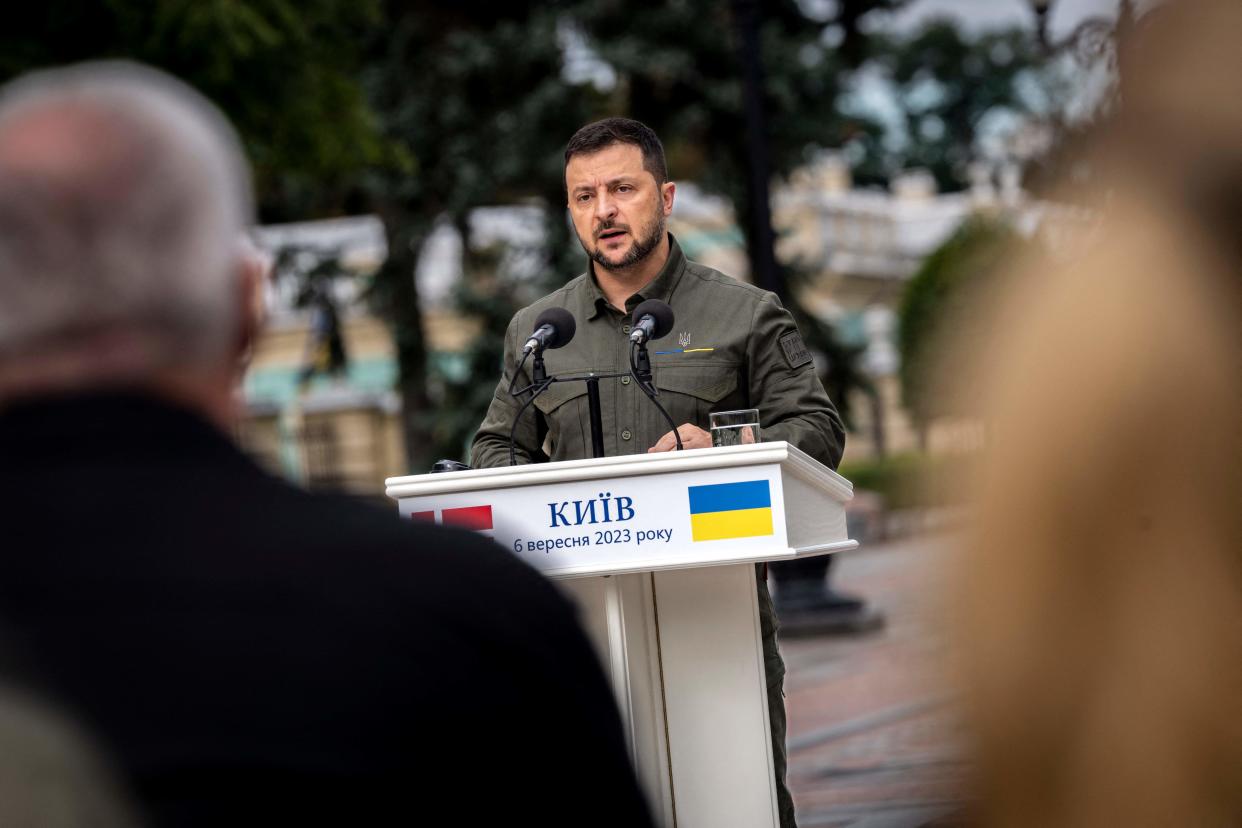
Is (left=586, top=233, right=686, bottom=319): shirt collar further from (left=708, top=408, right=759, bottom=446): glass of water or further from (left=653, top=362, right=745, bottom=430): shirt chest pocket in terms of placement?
(left=708, top=408, right=759, bottom=446): glass of water

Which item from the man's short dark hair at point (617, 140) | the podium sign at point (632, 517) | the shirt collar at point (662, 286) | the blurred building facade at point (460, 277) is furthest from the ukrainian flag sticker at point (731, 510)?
the blurred building facade at point (460, 277)

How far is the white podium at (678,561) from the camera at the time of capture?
3.34m

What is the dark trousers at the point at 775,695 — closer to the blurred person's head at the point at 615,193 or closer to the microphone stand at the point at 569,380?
the microphone stand at the point at 569,380

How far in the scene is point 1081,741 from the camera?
1156 millimetres

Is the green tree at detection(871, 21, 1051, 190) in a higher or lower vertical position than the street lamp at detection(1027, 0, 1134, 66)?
higher

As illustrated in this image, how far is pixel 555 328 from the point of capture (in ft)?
13.1

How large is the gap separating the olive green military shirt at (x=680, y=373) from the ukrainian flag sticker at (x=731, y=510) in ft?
2.07

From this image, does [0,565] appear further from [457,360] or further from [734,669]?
[457,360]

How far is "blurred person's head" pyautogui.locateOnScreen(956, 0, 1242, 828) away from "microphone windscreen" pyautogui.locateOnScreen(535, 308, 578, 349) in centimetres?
285

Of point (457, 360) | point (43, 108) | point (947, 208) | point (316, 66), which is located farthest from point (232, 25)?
point (947, 208)

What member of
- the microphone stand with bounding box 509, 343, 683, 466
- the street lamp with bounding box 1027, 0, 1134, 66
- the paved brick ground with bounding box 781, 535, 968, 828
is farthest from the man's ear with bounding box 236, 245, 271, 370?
the microphone stand with bounding box 509, 343, 683, 466

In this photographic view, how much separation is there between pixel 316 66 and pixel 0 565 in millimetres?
14160

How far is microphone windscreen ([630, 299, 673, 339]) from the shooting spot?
12.7 feet

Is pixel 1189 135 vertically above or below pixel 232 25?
below
